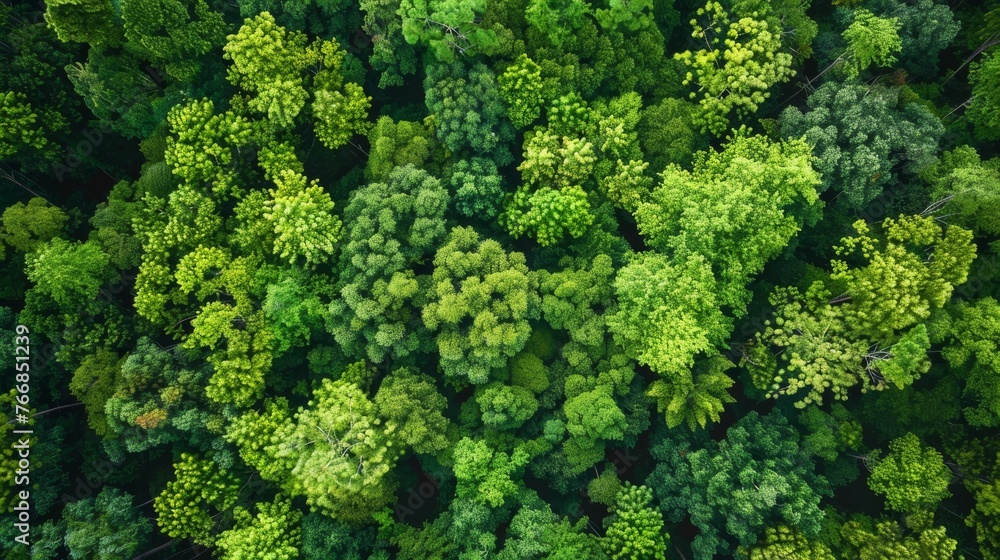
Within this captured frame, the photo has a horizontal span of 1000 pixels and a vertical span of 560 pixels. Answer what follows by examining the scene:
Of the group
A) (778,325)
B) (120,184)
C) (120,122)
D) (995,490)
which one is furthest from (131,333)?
(995,490)

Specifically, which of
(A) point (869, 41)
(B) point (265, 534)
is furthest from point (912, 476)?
(B) point (265, 534)

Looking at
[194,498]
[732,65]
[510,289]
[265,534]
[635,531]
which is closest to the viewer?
[635,531]

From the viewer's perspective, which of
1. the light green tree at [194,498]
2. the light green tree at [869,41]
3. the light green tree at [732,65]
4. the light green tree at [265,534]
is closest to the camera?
the light green tree at [265,534]

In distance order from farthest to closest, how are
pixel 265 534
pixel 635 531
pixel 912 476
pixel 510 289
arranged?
pixel 510 289 < pixel 265 534 < pixel 912 476 < pixel 635 531

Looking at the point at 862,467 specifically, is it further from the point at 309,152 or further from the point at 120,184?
the point at 120,184

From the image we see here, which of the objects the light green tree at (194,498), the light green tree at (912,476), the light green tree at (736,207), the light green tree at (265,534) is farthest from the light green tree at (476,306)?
the light green tree at (912,476)

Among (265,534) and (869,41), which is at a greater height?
(869,41)

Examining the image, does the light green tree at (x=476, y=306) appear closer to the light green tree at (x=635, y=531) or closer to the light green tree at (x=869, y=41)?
the light green tree at (x=635, y=531)

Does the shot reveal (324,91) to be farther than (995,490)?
Yes

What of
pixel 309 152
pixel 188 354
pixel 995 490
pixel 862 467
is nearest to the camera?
pixel 995 490

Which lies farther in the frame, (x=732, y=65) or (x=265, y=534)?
(x=732, y=65)

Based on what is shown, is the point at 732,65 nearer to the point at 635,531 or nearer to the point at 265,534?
the point at 635,531
